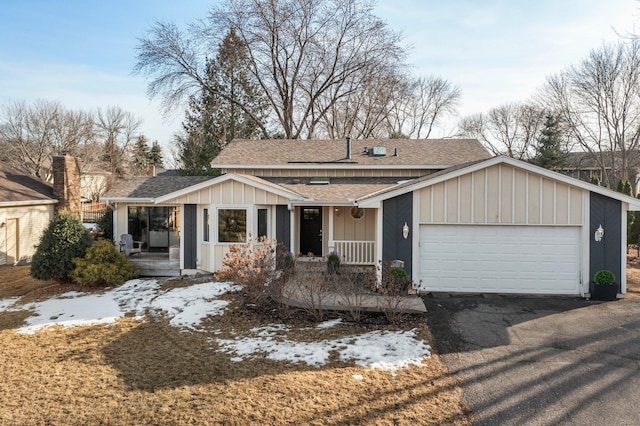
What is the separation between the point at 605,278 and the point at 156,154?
48094 millimetres

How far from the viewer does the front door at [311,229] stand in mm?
14031

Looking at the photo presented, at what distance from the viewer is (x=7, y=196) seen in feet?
51.9

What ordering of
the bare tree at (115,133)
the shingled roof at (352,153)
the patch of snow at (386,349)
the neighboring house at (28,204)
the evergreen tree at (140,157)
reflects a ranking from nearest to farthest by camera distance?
the patch of snow at (386,349)
the neighboring house at (28,204)
the shingled roof at (352,153)
the bare tree at (115,133)
the evergreen tree at (140,157)

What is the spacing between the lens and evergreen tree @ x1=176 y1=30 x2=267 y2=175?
89.8ft

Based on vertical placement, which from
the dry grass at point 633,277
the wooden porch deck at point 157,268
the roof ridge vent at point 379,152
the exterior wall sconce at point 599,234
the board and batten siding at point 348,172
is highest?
the roof ridge vent at point 379,152

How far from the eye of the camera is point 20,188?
17.2 metres

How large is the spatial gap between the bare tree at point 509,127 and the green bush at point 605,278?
28063mm

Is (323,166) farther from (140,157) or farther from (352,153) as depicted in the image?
(140,157)

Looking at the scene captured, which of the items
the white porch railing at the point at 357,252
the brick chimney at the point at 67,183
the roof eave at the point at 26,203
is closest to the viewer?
the white porch railing at the point at 357,252

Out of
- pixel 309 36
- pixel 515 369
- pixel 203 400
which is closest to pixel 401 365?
pixel 515 369

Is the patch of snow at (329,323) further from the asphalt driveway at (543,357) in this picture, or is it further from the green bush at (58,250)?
the green bush at (58,250)

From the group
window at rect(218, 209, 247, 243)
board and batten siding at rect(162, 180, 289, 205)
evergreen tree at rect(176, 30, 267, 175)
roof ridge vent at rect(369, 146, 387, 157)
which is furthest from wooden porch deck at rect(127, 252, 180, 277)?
evergreen tree at rect(176, 30, 267, 175)

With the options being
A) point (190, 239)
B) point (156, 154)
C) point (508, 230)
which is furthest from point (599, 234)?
point (156, 154)

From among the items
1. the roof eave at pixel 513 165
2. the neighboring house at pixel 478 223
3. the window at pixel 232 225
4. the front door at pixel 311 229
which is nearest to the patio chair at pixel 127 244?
the neighboring house at pixel 478 223
